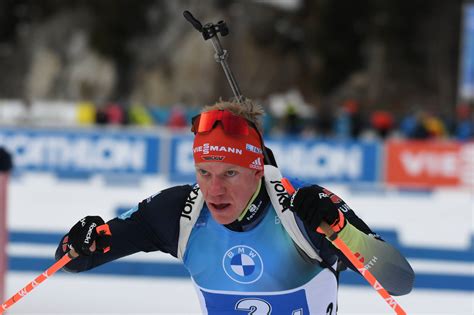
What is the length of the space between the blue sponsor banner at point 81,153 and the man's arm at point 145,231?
39.9 feet

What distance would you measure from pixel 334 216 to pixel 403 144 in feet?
42.4

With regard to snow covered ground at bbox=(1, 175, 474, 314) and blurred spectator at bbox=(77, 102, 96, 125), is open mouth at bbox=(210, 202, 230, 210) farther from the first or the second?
blurred spectator at bbox=(77, 102, 96, 125)

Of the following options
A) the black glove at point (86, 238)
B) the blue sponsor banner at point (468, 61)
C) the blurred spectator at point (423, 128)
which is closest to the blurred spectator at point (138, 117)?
the blurred spectator at point (423, 128)

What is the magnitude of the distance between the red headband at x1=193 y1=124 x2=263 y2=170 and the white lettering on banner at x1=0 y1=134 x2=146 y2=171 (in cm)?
1250

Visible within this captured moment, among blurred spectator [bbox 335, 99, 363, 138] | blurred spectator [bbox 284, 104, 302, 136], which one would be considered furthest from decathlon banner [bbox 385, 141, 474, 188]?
blurred spectator [bbox 284, 104, 302, 136]

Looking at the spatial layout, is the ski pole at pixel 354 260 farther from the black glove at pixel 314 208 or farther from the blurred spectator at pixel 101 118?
the blurred spectator at pixel 101 118

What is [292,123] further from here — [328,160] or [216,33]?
[216,33]

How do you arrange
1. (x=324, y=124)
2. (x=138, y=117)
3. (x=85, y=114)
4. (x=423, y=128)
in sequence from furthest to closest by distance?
(x=85, y=114) < (x=138, y=117) < (x=324, y=124) < (x=423, y=128)

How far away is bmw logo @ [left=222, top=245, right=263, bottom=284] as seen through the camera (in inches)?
120

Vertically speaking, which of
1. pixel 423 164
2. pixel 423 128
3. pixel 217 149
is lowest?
pixel 423 164

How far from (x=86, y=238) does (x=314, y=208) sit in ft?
3.02

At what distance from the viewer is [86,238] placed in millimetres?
3154

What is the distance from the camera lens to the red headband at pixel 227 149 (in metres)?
3.03

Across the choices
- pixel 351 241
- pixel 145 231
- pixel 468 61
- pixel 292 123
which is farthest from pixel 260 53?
pixel 351 241
